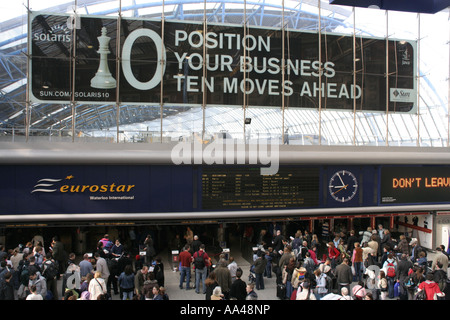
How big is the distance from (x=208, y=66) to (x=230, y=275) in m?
7.96

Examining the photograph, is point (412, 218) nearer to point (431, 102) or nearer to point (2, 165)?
point (431, 102)

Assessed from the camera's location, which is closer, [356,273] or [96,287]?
[96,287]

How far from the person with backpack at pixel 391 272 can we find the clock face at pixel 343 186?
413 cm

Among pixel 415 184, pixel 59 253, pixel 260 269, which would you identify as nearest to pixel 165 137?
pixel 59 253

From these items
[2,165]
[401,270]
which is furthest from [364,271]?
[2,165]

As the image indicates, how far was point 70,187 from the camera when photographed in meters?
12.3

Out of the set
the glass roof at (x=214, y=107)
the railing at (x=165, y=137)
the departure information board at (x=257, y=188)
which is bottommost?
the departure information board at (x=257, y=188)

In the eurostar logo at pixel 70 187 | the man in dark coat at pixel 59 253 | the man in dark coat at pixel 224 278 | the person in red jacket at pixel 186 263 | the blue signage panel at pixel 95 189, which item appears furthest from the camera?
the eurostar logo at pixel 70 187

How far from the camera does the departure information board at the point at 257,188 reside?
1320 centimetres

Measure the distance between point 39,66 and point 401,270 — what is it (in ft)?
43.3

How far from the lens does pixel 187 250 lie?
1097cm

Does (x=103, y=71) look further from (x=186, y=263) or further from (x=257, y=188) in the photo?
(x=186, y=263)

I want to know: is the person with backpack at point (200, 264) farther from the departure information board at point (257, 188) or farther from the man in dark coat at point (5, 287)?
the man in dark coat at point (5, 287)

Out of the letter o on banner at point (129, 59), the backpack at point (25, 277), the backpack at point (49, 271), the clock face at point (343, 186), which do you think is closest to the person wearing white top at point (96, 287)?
the backpack at point (49, 271)
